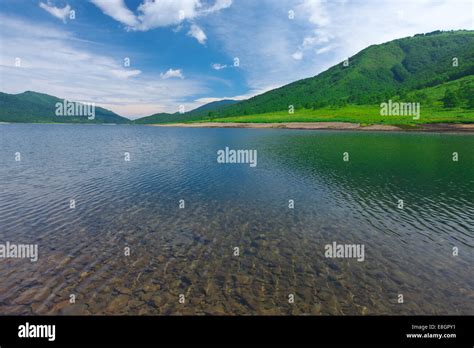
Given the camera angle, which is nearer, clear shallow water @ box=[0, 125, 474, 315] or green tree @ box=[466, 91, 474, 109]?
clear shallow water @ box=[0, 125, 474, 315]

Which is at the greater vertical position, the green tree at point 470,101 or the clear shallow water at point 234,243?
the green tree at point 470,101

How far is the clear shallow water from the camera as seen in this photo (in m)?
14.3

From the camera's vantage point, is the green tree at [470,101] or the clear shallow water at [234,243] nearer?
the clear shallow water at [234,243]

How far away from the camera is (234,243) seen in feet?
70.3

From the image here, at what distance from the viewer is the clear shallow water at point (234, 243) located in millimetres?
14289

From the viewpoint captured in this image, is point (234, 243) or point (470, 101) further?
point (470, 101)

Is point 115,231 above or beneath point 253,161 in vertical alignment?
beneath

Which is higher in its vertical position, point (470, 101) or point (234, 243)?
point (470, 101)
